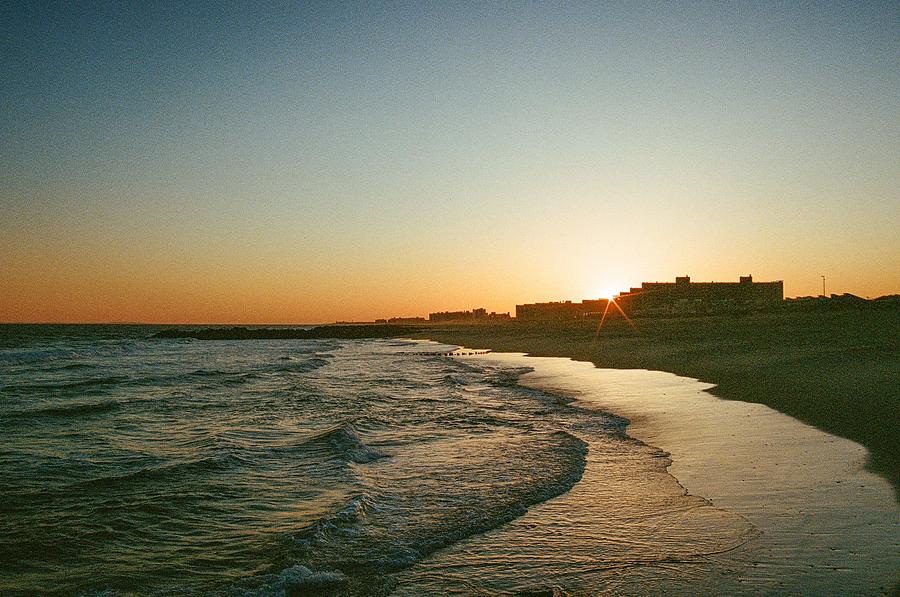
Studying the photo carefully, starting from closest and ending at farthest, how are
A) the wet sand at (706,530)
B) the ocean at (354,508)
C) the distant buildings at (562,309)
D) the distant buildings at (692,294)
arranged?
the wet sand at (706,530) → the ocean at (354,508) → the distant buildings at (692,294) → the distant buildings at (562,309)

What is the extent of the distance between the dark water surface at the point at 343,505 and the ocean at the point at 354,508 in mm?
35

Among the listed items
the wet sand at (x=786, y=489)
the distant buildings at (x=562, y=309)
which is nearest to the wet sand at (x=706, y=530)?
the wet sand at (x=786, y=489)

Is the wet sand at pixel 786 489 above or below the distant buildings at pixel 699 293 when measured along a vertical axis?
below

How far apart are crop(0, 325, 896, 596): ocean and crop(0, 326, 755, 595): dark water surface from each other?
3cm

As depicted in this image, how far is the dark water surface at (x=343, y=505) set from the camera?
19.8 feet

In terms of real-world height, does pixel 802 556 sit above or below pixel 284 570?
above

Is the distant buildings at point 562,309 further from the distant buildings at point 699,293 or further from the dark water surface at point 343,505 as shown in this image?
the dark water surface at point 343,505

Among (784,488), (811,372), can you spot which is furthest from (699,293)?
(784,488)

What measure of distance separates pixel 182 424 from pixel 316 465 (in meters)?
6.75

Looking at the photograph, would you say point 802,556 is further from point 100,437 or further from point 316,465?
point 100,437

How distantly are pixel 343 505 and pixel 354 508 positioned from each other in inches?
14.0

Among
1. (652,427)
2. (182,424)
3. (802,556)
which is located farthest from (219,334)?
(802,556)

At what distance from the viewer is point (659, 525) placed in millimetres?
Result: 7086

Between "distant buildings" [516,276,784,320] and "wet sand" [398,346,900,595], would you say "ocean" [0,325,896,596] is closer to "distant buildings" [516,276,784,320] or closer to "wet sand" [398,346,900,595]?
"wet sand" [398,346,900,595]
